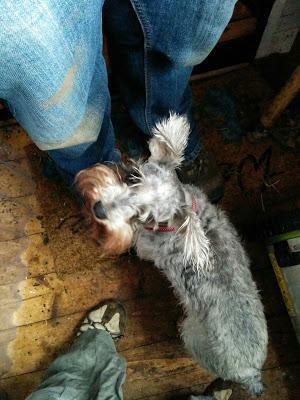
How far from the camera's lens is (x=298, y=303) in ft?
6.28

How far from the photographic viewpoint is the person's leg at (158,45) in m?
1.32

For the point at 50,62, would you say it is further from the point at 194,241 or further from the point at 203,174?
the point at 203,174

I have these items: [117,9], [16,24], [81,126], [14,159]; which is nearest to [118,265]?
[14,159]

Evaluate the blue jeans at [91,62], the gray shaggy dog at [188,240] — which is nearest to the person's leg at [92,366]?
the gray shaggy dog at [188,240]

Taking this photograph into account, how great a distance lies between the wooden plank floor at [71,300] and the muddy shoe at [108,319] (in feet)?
0.12

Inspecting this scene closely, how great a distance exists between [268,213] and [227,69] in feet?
2.55

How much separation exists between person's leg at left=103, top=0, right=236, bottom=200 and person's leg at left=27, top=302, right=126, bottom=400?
0.86 metres

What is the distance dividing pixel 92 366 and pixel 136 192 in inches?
29.1

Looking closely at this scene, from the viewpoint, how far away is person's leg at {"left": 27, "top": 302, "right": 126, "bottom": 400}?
1.59m

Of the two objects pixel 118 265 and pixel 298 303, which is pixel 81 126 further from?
pixel 298 303

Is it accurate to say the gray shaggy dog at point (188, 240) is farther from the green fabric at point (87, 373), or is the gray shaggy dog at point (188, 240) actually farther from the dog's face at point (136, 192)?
the green fabric at point (87, 373)

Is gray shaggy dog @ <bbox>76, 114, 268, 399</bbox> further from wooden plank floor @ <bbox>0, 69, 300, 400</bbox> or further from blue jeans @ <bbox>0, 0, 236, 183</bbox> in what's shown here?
wooden plank floor @ <bbox>0, 69, 300, 400</bbox>

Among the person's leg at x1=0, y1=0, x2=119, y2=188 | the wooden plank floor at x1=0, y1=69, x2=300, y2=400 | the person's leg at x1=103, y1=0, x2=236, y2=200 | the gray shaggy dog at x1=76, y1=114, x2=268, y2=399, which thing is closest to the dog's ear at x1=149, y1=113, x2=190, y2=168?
the gray shaggy dog at x1=76, y1=114, x2=268, y2=399

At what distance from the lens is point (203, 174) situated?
81.6 inches
